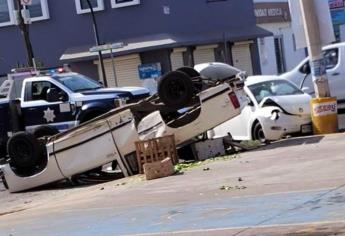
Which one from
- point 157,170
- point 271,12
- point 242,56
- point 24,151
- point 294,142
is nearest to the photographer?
point 157,170

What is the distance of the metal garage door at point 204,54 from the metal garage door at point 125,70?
8.45ft

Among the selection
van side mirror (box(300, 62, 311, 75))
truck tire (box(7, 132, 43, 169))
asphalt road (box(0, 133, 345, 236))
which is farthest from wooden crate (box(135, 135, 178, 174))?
van side mirror (box(300, 62, 311, 75))

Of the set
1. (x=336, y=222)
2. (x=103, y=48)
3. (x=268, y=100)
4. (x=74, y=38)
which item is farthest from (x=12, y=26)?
(x=336, y=222)

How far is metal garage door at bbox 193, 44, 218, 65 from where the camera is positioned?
3384cm

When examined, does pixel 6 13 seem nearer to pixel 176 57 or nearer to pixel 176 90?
pixel 176 57

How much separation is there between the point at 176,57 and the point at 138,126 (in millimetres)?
17803

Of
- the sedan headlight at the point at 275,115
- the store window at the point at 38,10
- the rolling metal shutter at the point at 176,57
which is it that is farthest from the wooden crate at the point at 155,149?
the store window at the point at 38,10

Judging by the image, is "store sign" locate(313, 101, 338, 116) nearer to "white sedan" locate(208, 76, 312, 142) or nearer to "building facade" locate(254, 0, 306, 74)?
"white sedan" locate(208, 76, 312, 142)

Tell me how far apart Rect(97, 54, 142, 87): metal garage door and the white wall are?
7.78 meters

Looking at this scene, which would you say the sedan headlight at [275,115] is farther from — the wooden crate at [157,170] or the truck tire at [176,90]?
the wooden crate at [157,170]

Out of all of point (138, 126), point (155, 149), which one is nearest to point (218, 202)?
point (155, 149)

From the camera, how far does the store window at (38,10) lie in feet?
114

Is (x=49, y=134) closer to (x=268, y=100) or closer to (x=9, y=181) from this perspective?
(x=9, y=181)

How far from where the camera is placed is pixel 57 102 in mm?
20016
